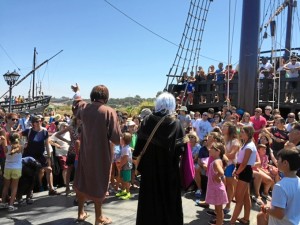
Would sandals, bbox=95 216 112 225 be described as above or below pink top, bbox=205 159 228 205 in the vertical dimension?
below

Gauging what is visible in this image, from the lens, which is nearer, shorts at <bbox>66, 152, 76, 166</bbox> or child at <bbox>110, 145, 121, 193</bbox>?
shorts at <bbox>66, 152, 76, 166</bbox>

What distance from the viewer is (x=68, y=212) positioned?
4.92m

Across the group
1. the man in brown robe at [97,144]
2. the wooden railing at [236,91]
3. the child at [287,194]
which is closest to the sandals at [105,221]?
the man in brown robe at [97,144]

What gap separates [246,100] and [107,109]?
561 cm

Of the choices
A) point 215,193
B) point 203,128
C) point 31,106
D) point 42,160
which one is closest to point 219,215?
point 215,193

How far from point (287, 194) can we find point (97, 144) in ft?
7.35

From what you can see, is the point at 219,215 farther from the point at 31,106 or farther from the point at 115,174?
the point at 31,106

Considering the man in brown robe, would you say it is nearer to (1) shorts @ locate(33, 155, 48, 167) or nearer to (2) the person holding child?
(2) the person holding child

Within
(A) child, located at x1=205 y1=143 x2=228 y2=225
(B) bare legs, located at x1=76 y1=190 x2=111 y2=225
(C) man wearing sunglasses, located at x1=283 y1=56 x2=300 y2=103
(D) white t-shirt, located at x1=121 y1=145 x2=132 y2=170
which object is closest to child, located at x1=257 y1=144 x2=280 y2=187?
(A) child, located at x1=205 y1=143 x2=228 y2=225

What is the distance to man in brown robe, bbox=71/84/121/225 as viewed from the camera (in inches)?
160

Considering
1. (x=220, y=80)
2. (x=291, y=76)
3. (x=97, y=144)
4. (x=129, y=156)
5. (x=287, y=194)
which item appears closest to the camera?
(x=287, y=194)

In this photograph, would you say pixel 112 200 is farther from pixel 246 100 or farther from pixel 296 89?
pixel 296 89

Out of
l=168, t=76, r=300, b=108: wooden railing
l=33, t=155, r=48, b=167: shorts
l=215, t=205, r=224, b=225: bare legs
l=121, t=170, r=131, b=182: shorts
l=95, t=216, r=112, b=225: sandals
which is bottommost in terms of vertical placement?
l=95, t=216, r=112, b=225: sandals

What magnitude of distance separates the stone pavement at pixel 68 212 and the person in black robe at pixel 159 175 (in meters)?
1.02
